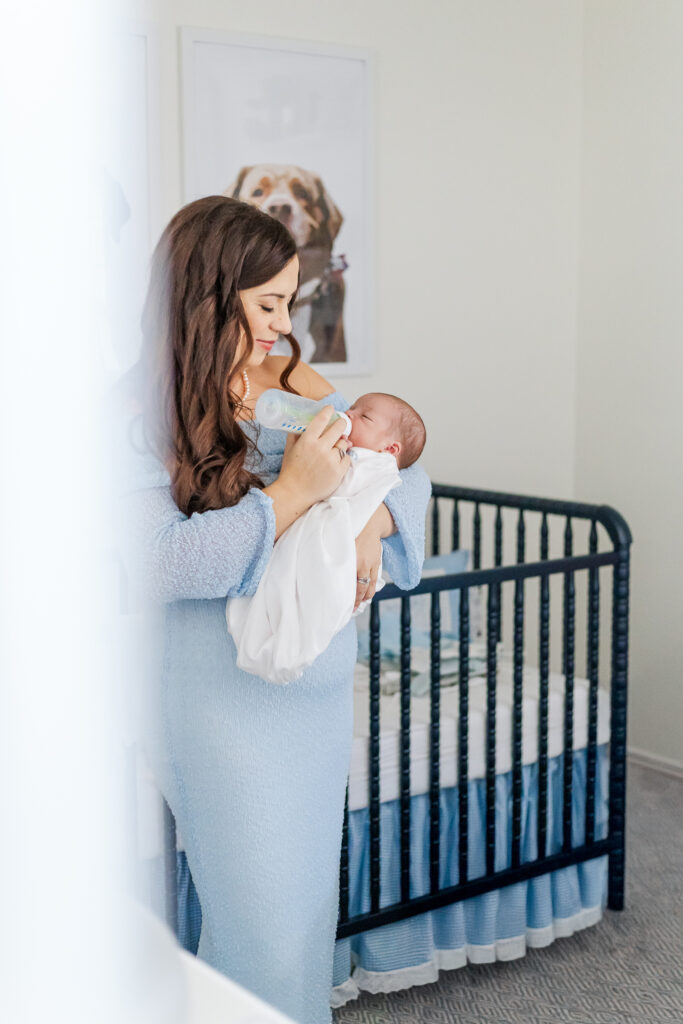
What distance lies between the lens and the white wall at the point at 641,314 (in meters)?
2.87

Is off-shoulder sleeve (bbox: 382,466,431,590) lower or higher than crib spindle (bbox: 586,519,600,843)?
higher

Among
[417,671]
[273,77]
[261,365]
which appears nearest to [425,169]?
[273,77]

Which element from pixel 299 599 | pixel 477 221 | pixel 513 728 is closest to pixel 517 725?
pixel 513 728

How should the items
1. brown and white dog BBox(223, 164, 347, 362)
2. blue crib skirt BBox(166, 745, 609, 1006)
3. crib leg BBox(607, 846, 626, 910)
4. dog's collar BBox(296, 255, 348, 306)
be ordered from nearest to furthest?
1. blue crib skirt BBox(166, 745, 609, 1006)
2. crib leg BBox(607, 846, 626, 910)
3. brown and white dog BBox(223, 164, 347, 362)
4. dog's collar BBox(296, 255, 348, 306)

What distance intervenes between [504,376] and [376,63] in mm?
925

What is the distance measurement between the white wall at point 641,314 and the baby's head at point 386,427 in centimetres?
183

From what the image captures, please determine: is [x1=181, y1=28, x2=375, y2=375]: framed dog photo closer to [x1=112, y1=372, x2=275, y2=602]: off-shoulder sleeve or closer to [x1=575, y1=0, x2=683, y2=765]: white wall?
[x1=575, y1=0, x2=683, y2=765]: white wall

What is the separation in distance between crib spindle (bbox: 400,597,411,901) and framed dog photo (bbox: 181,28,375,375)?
110 centimetres

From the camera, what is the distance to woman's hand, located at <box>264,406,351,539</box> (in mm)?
1078

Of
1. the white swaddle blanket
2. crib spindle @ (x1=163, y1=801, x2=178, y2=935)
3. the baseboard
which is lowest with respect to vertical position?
the baseboard

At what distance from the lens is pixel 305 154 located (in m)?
2.68

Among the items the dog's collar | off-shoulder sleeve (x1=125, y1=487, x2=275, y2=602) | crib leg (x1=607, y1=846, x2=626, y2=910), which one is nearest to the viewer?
off-shoulder sleeve (x1=125, y1=487, x2=275, y2=602)

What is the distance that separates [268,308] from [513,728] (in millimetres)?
1133

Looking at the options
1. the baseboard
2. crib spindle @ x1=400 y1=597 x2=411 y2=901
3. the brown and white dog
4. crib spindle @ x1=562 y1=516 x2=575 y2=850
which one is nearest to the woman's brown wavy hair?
crib spindle @ x1=400 y1=597 x2=411 y2=901
